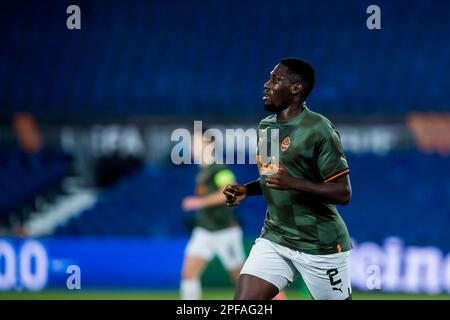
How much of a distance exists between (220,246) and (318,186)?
4.23m

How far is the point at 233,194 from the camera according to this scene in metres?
5.34

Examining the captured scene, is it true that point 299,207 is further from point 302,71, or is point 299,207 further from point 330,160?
point 302,71

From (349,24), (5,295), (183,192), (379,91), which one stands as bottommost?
(5,295)

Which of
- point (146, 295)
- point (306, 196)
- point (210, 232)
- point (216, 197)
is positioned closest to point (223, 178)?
point (216, 197)

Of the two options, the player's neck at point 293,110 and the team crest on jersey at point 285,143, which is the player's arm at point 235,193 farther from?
the player's neck at point 293,110

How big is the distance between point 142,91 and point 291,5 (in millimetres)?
2841

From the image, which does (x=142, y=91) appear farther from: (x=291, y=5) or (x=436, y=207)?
(x=436, y=207)

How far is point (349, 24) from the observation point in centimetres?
1402

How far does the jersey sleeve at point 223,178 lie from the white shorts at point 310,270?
3.67 meters

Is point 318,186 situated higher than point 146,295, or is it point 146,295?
point 318,186

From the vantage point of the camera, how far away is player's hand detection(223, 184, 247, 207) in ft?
17.5

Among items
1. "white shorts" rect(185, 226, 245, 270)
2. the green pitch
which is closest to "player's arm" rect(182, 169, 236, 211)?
"white shorts" rect(185, 226, 245, 270)
